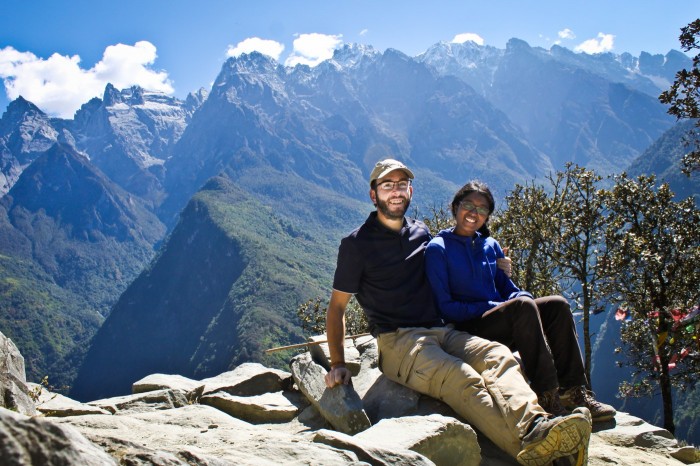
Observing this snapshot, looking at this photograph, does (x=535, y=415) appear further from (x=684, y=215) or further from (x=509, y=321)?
(x=684, y=215)

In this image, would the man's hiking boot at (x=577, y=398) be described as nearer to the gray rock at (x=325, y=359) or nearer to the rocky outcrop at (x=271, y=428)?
the rocky outcrop at (x=271, y=428)

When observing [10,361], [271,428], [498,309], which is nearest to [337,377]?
[271,428]

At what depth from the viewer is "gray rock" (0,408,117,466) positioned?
234cm

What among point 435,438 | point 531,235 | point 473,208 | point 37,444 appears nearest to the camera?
point 37,444

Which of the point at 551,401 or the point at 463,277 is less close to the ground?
the point at 463,277

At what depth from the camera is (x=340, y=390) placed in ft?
22.2

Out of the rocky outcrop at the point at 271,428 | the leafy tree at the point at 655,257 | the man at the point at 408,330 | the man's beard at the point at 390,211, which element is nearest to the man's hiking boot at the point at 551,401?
the man at the point at 408,330

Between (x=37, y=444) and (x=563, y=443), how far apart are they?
432 cm

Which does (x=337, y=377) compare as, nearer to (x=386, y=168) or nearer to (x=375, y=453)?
(x=375, y=453)

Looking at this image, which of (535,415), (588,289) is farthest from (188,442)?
(588,289)

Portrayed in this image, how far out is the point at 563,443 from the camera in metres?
4.80

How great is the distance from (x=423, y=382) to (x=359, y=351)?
4.08m

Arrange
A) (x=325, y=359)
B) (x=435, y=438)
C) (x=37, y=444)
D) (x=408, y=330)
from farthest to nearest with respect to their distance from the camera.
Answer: (x=325, y=359) < (x=408, y=330) < (x=435, y=438) < (x=37, y=444)

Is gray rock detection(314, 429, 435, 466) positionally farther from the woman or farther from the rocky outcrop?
the woman
